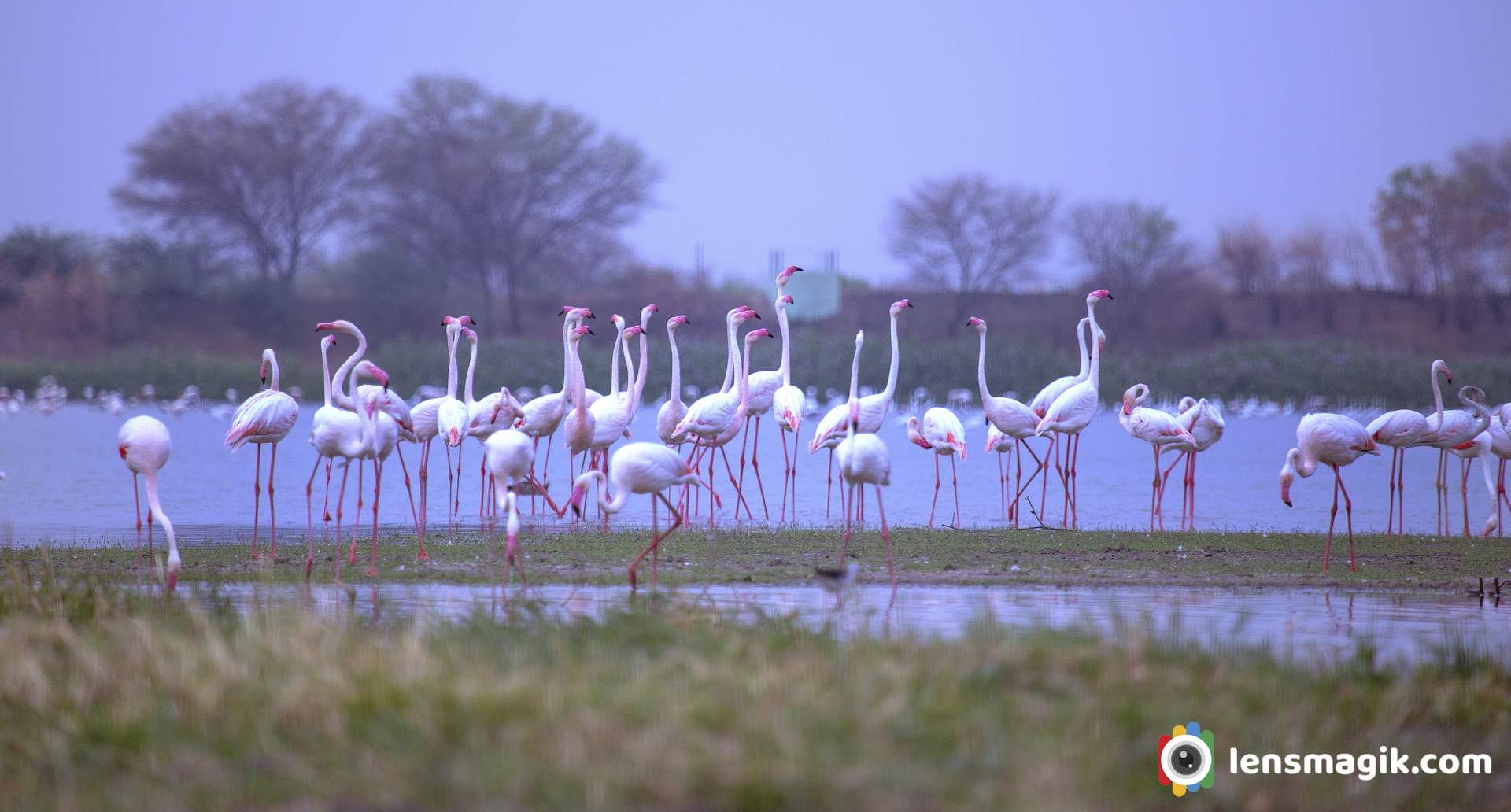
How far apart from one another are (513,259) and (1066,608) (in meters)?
48.9

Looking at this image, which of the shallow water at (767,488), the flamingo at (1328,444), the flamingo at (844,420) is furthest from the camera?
the shallow water at (767,488)

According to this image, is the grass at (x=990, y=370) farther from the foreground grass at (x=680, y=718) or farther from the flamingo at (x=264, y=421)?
the foreground grass at (x=680, y=718)

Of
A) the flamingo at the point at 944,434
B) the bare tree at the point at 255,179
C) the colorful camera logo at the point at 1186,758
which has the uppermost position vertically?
the bare tree at the point at 255,179

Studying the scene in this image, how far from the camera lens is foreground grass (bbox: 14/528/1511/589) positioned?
913cm

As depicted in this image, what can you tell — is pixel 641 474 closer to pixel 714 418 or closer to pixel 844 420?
pixel 844 420

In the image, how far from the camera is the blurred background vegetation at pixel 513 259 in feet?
162

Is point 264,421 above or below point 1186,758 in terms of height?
above

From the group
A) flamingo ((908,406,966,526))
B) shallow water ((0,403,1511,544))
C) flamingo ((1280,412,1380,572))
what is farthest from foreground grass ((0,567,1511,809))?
flamingo ((908,406,966,526))

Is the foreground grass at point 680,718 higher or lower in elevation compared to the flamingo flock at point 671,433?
lower

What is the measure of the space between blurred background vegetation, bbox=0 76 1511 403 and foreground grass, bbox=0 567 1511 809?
129 ft

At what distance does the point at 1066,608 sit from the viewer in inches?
312

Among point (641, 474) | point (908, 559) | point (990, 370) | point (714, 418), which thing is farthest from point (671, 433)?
point (990, 370)

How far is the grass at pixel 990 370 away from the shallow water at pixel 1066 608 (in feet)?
81.1

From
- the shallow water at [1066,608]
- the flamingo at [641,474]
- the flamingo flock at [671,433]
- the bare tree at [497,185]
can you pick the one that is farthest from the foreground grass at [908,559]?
the bare tree at [497,185]
